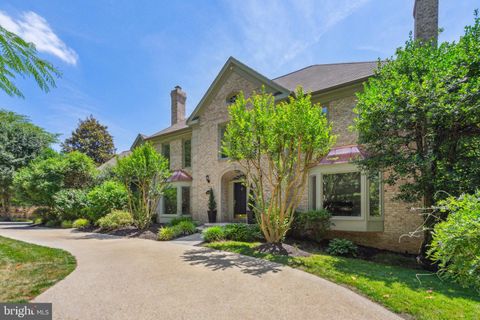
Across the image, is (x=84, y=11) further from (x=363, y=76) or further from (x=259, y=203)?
(x=363, y=76)

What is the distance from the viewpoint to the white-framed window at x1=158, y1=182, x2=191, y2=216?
51.0ft

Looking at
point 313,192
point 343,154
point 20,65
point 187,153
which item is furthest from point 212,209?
point 20,65

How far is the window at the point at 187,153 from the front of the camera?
16438mm

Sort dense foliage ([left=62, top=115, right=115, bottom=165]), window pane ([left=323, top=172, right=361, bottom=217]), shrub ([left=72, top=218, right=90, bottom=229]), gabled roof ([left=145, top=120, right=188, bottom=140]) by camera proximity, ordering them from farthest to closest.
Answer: dense foliage ([left=62, top=115, right=115, bottom=165])
gabled roof ([left=145, top=120, right=188, bottom=140])
shrub ([left=72, top=218, right=90, bottom=229])
window pane ([left=323, top=172, right=361, bottom=217])

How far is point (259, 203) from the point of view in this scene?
27.4 feet

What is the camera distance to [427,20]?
920cm

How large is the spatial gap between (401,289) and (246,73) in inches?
455

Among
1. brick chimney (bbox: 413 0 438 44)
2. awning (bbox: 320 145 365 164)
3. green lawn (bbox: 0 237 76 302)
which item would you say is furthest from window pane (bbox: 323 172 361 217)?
green lawn (bbox: 0 237 76 302)

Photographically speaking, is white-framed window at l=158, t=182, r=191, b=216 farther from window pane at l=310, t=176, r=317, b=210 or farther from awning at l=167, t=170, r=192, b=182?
window pane at l=310, t=176, r=317, b=210

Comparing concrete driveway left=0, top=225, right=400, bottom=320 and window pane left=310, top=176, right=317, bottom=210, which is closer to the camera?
concrete driveway left=0, top=225, right=400, bottom=320

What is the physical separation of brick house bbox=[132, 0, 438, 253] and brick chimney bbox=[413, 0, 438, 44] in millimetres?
32

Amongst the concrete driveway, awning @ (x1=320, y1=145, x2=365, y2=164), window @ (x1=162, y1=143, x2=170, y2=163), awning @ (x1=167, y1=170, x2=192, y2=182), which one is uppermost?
window @ (x1=162, y1=143, x2=170, y2=163)

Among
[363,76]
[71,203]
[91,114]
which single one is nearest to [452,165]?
[363,76]

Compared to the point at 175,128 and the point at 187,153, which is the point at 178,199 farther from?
the point at 175,128
